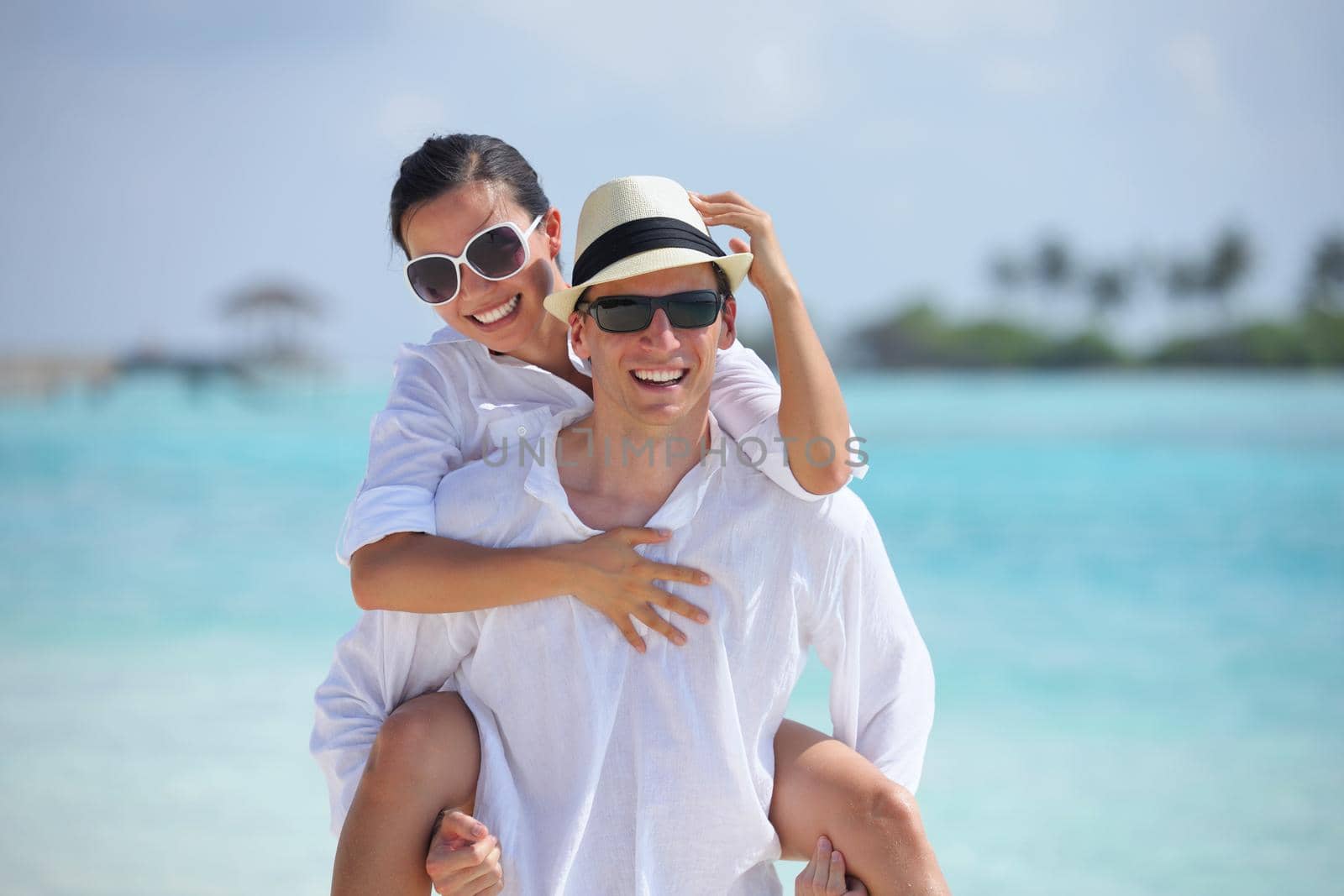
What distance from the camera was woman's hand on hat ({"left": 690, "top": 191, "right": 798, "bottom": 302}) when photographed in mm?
2230

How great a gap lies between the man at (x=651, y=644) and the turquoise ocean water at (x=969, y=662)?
2.70 meters

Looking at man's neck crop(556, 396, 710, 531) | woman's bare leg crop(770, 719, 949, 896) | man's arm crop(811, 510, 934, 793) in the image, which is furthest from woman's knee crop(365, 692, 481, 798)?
man's arm crop(811, 510, 934, 793)

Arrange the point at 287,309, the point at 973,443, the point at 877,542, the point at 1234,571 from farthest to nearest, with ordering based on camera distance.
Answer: the point at 287,309 < the point at 973,443 < the point at 1234,571 < the point at 877,542

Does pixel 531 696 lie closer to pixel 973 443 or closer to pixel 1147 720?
pixel 1147 720

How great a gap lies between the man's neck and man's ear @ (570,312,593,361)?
0.37 feet

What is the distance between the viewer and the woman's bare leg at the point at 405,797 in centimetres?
206

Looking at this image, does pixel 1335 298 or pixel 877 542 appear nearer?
pixel 877 542

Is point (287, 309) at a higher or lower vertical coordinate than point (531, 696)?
higher

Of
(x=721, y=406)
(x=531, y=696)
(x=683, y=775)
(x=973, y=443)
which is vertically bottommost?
(x=683, y=775)

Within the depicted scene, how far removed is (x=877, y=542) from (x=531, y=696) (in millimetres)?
711

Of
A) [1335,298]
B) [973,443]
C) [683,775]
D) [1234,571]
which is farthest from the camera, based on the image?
[1335,298]

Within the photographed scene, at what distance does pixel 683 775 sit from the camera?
2193 millimetres

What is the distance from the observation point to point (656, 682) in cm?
224

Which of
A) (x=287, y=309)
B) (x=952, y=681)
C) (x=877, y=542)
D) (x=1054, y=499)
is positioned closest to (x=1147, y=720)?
(x=952, y=681)
